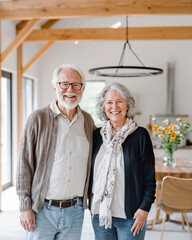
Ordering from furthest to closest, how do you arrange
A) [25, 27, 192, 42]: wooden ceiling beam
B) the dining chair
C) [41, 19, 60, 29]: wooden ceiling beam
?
[41, 19, 60, 29]: wooden ceiling beam, [25, 27, 192, 42]: wooden ceiling beam, the dining chair

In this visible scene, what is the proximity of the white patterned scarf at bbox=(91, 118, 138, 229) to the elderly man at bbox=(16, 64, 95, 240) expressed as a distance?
0.08 meters

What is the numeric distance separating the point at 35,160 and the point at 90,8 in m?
2.67

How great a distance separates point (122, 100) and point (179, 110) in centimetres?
613

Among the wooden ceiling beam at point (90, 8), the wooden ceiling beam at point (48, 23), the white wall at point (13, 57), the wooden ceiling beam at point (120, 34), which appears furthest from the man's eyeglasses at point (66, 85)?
the wooden ceiling beam at point (48, 23)

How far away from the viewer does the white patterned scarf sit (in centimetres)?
196

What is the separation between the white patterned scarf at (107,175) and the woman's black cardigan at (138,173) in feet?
0.19

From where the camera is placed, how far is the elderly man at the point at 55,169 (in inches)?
75.1

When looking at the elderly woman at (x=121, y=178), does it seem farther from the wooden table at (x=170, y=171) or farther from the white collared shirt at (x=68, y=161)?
the wooden table at (x=170, y=171)

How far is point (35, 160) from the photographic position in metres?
1.95

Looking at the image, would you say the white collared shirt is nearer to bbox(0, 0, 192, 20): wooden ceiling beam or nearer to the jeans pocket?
the jeans pocket

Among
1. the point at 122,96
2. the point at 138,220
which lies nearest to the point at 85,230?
the point at 138,220

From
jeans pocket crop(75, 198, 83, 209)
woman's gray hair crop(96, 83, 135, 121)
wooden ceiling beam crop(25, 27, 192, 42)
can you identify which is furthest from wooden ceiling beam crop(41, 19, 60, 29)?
jeans pocket crop(75, 198, 83, 209)

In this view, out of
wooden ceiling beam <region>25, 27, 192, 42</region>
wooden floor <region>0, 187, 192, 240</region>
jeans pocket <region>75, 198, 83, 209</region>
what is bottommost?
wooden floor <region>0, 187, 192, 240</region>

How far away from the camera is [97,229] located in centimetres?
206
